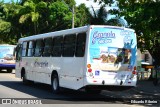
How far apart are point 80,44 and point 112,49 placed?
1298 millimetres

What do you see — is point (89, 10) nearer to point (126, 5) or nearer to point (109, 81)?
point (126, 5)

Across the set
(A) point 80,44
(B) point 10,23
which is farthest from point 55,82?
(B) point 10,23

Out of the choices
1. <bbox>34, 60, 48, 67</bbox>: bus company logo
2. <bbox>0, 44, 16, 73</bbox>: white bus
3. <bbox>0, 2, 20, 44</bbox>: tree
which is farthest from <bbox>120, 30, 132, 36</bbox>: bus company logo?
<bbox>0, 2, 20, 44</bbox>: tree

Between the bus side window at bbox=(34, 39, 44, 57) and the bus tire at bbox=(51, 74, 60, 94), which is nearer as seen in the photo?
the bus tire at bbox=(51, 74, 60, 94)

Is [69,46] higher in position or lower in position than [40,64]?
higher

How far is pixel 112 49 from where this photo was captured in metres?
15.7

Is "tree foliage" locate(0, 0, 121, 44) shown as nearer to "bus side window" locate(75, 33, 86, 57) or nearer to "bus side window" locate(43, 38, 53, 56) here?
"bus side window" locate(43, 38, 53, 56)

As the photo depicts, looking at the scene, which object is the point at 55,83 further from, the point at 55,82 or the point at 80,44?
the point at 80,44

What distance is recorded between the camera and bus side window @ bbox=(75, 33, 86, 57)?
51.7 ft

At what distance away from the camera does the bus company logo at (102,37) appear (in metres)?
15.5

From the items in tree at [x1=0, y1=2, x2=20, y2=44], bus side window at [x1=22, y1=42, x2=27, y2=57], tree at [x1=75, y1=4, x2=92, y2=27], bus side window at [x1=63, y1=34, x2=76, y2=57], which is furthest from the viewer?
tree at [x1=0, y1=2, x2=20, y2=44]

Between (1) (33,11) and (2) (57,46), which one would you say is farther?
(1) (33,11)

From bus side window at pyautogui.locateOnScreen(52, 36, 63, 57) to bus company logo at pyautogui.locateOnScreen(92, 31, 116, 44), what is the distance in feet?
9.50

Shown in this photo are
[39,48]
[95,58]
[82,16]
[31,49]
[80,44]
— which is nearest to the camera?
[95,58]
